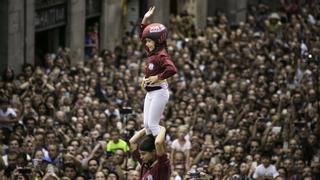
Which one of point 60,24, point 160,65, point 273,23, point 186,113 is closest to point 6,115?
point 186,113

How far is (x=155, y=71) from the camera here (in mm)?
13734

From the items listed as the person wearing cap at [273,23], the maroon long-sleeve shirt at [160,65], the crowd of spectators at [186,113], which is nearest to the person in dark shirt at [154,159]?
the maroon long-sleeve shirt at [160,65]

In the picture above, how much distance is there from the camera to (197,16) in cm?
4319

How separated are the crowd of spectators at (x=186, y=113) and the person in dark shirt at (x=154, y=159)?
330 cm

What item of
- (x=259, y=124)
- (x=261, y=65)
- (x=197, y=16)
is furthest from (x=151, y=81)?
(x=197, y=16)

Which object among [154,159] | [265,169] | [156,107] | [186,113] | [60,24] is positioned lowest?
[265,169]

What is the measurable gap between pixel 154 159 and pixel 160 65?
1443 millimetres

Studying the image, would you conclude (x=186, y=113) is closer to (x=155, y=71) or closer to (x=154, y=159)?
(x=155, y=71)

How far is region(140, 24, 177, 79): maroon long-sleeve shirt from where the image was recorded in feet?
44.6

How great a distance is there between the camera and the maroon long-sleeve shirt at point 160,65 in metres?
13.6

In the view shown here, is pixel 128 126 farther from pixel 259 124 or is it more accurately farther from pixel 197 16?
pixel 197 16

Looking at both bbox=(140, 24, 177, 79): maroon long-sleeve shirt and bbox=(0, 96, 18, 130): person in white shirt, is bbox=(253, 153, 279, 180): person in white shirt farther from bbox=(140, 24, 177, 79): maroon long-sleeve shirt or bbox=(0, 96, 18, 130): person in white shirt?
bbox=(140, 24, 177, 79): maroon long-sleeve shirt

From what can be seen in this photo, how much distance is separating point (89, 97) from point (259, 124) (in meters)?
4.27

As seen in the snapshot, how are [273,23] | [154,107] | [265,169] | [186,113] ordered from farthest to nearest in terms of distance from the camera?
[273,23] < [186,113] < [265,169] < [154,107]
